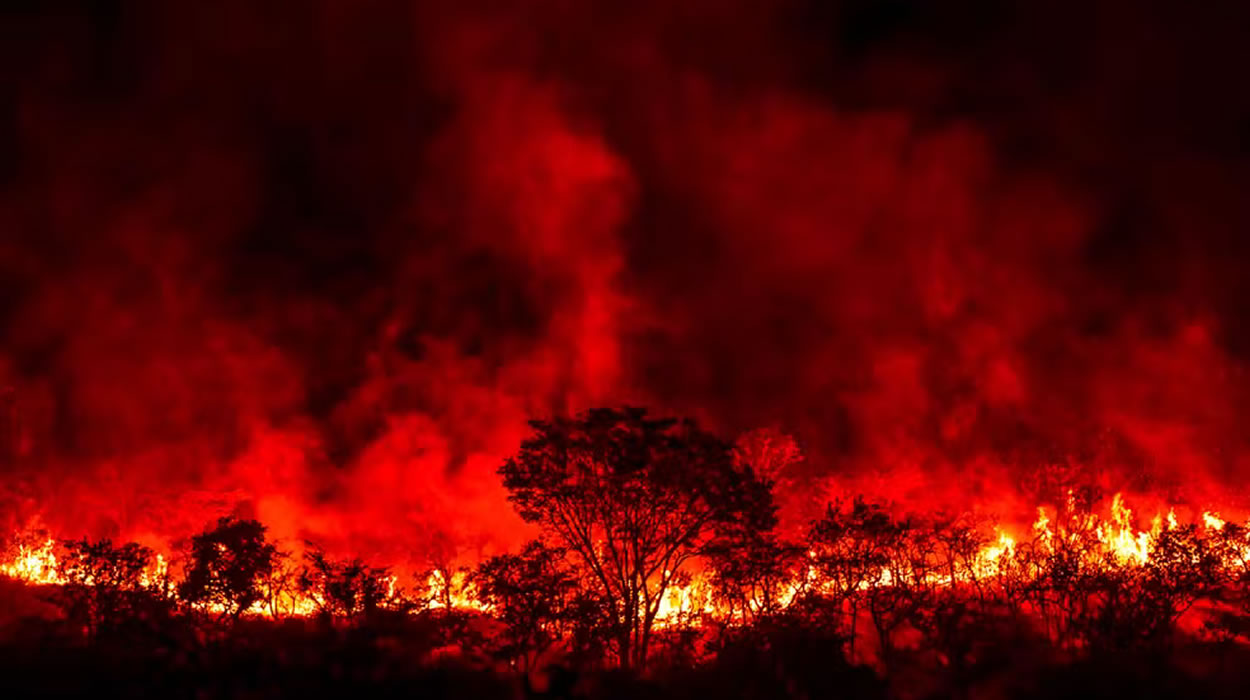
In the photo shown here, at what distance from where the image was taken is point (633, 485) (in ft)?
57.4

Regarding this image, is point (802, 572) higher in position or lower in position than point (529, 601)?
higher

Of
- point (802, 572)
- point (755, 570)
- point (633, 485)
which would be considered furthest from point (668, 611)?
point (633, 485)

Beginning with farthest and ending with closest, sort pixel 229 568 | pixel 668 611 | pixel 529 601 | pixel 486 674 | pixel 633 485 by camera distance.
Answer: pixel 668 611, pixel 229 568, pixel 529 601, pixel 633 485, pixel 486 674

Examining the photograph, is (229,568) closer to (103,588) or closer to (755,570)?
(103,588)

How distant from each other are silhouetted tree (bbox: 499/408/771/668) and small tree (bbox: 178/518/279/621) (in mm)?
6532

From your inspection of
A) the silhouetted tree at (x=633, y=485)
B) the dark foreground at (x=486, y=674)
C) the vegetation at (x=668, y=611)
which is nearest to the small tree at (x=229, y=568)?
the vegetation at (x=668, y=611)

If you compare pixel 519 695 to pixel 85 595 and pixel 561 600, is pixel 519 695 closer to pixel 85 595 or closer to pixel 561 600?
pixel 561 600

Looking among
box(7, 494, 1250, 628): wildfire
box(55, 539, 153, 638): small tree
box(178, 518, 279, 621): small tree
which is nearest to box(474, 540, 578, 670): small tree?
box(7, 494, 1250, 628): wildfire

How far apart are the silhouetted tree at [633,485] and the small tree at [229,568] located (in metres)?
6.53

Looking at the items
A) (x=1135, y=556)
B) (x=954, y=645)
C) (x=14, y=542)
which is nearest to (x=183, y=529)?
(x=14, y=542)

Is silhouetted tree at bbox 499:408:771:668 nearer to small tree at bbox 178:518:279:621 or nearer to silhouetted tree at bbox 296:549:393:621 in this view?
silhouetted tree at bbox 296:549:393:621

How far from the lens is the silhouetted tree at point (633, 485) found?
1650 centimetres

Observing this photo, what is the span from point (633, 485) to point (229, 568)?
9.19 m

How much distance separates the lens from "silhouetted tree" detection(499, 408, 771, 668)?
54.1 feet
